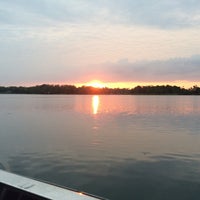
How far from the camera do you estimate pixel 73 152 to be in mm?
15445

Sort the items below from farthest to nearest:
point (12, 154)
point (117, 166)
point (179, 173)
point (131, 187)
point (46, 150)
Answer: point (46, 150) < point (12, 154) < point (117, 166) < point (179, 173) < point (131, 187)

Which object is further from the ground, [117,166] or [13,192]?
[13,192]

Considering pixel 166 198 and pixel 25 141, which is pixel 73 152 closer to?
pixel 25 141

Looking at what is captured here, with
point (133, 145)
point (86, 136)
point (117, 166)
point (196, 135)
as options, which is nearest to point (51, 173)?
point (117, 166)

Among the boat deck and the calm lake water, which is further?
the calm lake water

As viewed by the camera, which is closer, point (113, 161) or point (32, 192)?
point (32, 192)

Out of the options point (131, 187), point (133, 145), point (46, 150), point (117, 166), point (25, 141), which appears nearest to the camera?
point (131, 187)

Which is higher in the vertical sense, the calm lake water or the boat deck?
the boat deck

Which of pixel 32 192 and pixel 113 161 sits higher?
pixel 32 192

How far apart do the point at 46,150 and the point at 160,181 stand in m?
6.63

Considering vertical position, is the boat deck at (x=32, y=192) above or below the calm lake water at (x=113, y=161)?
above

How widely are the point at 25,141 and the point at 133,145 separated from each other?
578cm

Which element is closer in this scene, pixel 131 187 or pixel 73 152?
pixel 131 187

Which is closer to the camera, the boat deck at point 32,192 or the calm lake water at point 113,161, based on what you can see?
the boat deck at point 32,192
